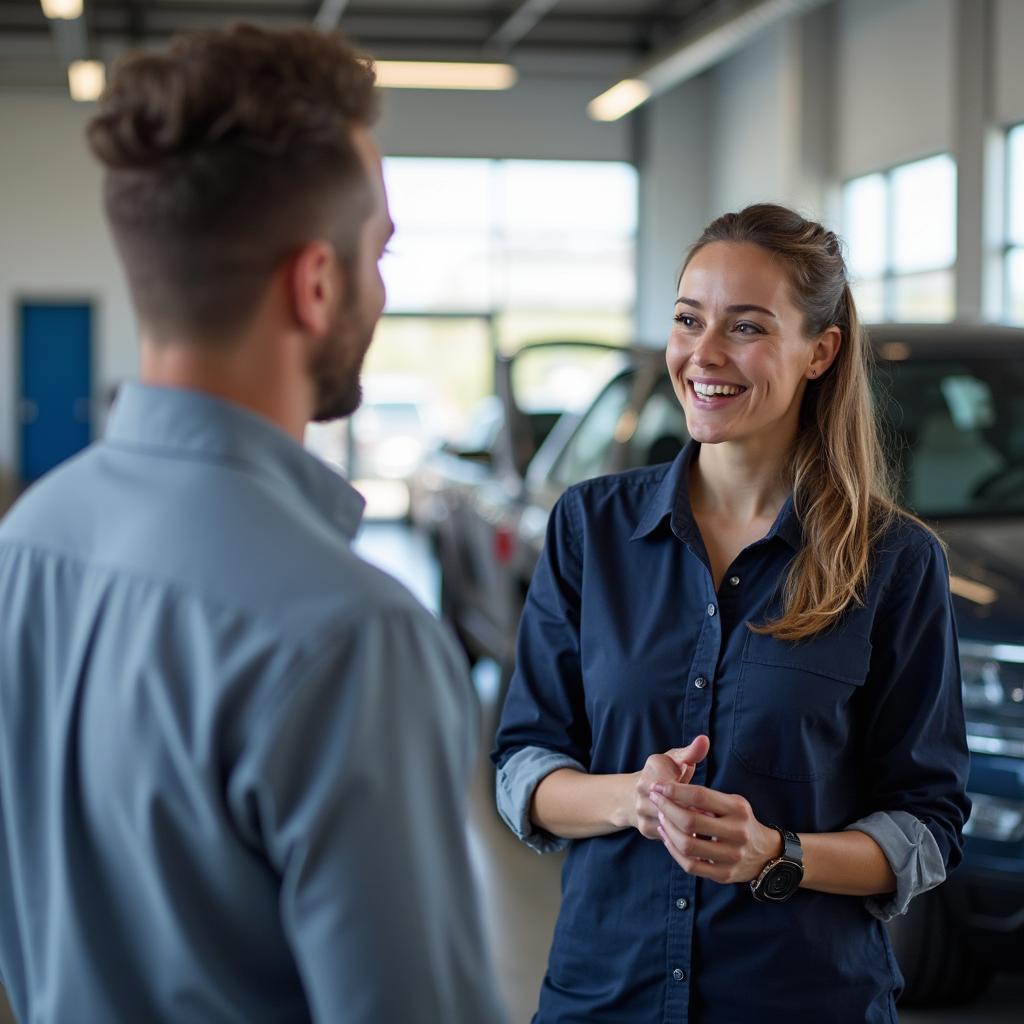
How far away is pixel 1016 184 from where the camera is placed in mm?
11758

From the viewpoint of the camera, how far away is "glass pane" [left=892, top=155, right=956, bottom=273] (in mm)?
12742

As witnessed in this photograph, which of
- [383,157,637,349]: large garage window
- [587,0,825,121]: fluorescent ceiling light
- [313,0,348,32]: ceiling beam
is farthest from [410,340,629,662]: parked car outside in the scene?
[383,157,637,349]: large garage window

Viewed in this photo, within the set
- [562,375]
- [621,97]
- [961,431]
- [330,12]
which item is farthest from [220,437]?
[562,375]

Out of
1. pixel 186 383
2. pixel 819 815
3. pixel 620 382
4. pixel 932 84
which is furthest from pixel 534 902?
pixel 932 84

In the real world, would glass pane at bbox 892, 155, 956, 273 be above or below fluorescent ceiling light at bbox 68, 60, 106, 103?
below

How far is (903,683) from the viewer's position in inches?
74.5

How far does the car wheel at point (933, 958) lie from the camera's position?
11.4ft

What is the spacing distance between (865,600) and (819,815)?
29 cm

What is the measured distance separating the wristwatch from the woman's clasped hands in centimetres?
2

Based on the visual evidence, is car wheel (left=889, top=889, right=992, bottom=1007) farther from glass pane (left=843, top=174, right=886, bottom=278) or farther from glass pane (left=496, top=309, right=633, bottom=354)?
glass pane (left=496, top=309, right=633, bottom=354)

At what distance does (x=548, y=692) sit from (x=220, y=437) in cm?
102

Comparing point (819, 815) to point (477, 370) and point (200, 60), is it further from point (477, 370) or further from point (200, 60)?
point (477, 370)

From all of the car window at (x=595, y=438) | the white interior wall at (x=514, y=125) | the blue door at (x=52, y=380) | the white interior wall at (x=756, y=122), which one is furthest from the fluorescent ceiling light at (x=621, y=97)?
the car window at (x=595, y=438)

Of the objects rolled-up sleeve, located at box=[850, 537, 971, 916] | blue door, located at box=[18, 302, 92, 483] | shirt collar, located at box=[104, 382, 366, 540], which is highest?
blue door, located at box=[18, 302, 92, 483]
